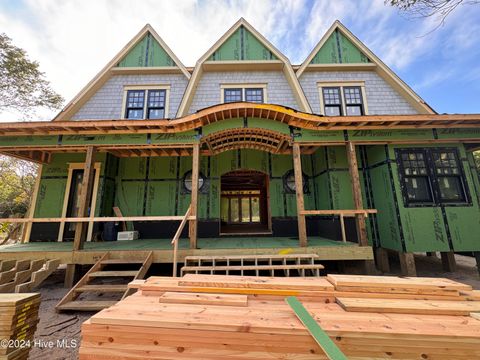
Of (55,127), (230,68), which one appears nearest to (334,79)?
(230,68)

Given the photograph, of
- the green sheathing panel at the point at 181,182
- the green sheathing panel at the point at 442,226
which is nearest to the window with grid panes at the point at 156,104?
the green sheathing panel at the point at 181,182

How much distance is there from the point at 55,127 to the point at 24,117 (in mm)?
13317

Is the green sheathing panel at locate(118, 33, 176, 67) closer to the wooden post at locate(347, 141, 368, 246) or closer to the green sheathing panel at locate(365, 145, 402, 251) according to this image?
the wooden post at locate(347, 141, 368, 246)

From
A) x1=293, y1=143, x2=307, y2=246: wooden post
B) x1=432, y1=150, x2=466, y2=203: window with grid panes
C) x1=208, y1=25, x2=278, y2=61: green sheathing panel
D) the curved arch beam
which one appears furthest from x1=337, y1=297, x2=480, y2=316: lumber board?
x1=208, y1=25, x2=278, y2=61: green sheathing panel

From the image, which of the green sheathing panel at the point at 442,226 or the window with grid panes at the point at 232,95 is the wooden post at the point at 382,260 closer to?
the green sheathing panel at the point at 442,226

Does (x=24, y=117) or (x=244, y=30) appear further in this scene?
(x=24, y=117)

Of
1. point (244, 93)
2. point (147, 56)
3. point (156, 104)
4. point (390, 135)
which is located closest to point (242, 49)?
point (244, 93)

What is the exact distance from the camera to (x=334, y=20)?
9477 mm

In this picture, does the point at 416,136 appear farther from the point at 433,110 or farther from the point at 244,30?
the point at 244,30

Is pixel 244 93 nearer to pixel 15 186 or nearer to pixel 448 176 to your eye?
pixel 448 176

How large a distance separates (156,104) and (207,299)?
364 inches

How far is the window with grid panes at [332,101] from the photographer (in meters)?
8.96

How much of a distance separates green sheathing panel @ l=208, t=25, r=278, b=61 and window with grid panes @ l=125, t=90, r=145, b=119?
371cm

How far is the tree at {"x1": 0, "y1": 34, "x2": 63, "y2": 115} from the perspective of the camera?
1284 cm
